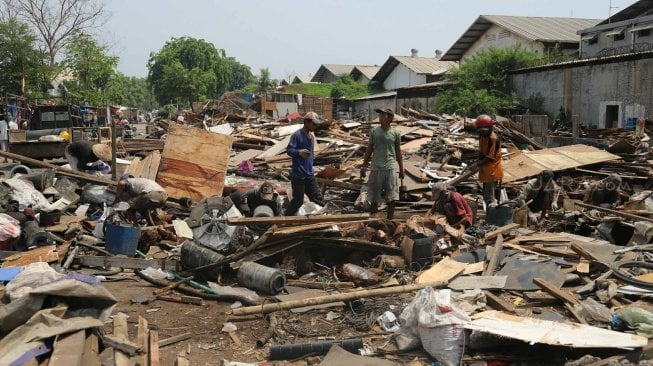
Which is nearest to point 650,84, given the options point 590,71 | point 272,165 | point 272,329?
point 590,71

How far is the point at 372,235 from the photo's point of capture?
23.5 feet

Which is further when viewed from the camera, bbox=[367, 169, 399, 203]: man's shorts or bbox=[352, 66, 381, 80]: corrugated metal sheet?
bbox=[352, 66, 381, 80]: corrugated metal sheet

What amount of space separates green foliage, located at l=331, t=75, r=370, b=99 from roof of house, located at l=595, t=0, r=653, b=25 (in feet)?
64.4

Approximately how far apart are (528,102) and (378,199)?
20.5 meters

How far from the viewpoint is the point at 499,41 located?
3731 centimetres

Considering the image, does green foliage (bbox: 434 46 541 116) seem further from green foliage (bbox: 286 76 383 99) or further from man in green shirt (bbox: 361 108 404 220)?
man in green shirt (bbox: 361 108 404 220)

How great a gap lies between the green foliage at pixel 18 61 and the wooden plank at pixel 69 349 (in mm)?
29383

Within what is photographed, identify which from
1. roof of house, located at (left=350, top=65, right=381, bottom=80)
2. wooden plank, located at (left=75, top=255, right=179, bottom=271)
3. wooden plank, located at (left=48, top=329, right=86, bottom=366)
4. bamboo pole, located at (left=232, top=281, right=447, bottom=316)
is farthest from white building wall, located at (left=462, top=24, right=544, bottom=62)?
wooden plank, located at (left=48, top=329, right=86, bottom=366)

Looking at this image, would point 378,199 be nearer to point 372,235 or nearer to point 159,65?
point 372,235

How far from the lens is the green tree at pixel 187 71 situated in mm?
52875

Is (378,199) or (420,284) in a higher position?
(378,199)

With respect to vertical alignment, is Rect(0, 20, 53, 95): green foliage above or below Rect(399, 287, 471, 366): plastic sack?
above

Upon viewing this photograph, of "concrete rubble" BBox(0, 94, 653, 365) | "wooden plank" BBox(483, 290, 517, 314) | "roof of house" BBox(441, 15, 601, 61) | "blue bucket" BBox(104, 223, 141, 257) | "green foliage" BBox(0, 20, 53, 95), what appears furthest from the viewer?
"roof of house" BBox(441, 15, 601, 61)

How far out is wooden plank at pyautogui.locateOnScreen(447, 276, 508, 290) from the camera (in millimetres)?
5738
